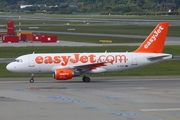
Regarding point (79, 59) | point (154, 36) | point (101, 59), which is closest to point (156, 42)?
point (154, 36)

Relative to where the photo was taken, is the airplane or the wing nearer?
the airplane

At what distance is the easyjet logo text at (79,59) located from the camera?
50.3m

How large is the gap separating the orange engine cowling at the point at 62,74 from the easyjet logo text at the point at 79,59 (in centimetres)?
155

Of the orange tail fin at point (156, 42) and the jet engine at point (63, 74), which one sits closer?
the jet engine at point (63, 74)

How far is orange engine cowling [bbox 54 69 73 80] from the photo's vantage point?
160 feet

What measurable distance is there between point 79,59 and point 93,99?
12434mm

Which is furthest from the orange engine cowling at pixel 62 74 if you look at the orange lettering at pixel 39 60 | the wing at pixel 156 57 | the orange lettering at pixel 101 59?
the wing at pixel 156 57

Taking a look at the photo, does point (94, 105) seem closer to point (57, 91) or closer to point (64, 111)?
point (64, 111)

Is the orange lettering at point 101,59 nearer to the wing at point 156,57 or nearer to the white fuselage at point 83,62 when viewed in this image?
the white fuselage at point 83,62

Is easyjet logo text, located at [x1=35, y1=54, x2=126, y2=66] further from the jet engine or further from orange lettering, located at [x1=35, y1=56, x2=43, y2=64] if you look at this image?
the jet engine

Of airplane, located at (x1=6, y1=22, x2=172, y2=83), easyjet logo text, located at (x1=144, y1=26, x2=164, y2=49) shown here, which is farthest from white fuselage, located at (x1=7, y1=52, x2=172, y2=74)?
easyjet logo text, located at (x1=144, y1=26, x2=164, y2=49)

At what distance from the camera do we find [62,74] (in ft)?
160

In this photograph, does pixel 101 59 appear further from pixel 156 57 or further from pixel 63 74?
pixel 156 57

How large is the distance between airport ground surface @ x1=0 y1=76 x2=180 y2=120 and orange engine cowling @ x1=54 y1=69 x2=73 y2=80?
654 millimetres
